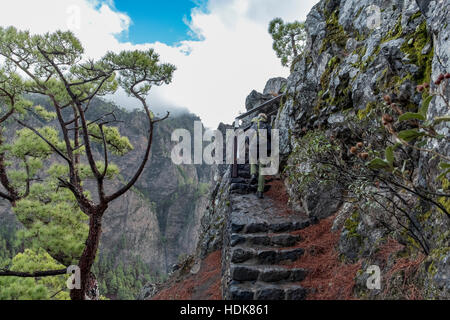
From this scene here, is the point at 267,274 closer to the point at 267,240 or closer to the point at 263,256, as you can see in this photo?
the point at 263,256

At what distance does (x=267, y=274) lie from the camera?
442 centimetres

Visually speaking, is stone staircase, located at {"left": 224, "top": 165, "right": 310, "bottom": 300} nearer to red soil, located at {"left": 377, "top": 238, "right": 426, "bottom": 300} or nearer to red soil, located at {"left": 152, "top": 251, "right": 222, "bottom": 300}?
red soil, located at {"left": 152, "top": 251, "right": 222, "bottom": 300}

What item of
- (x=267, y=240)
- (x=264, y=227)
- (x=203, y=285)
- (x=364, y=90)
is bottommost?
(x=203, y=285)

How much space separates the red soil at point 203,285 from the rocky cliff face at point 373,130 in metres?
0.47

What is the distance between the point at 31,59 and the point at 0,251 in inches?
1974

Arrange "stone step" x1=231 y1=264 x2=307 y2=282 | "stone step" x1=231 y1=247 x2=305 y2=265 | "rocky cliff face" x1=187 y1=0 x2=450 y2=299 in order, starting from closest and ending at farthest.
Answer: "rocky cliff face" x1=187 y1=0 x2=450 y2=299 < "stone step" x1=231 y1=264 x2=307 y2=282 < "stone step" x1=231 y1=247 x2=305 y2=265

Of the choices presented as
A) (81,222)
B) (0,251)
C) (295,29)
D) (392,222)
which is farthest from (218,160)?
(0,251)

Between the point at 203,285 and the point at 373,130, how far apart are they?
4.31 m

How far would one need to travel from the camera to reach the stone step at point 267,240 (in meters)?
5.36

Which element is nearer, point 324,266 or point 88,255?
point 324,266

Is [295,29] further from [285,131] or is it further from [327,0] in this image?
[285,131]

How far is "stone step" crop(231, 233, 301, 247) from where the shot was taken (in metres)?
5.36

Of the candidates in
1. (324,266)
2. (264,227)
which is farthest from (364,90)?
(264,227)

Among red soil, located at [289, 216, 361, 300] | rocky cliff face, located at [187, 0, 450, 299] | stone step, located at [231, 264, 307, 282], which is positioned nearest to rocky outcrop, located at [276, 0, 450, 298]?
rocky cliff face, located at [187, 0, 450, 299]
